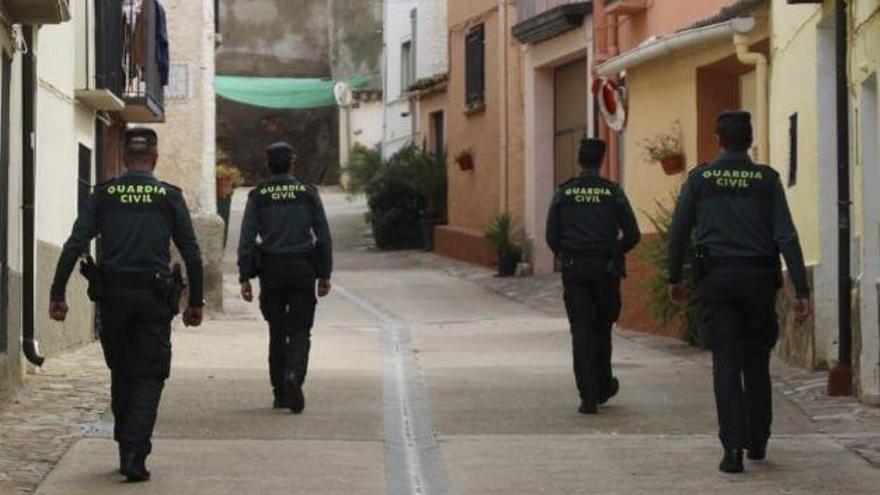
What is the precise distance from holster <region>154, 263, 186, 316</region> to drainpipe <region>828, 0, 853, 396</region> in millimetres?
5189

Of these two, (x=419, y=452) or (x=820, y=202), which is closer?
(x=419, y=452)

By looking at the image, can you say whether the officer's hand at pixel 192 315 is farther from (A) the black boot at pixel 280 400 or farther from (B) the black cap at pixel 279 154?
(B) the black cap at pixel 279 154

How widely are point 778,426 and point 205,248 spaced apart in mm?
12477

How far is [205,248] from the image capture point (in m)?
23.0

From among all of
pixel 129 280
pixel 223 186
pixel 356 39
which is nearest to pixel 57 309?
pixel 129 280

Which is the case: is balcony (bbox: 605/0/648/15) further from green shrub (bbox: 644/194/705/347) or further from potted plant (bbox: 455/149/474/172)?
potted plant (bbox: 455/149/474/172)

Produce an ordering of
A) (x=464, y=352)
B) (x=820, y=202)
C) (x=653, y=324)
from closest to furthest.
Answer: (x=820, y=202) → (x=464, y=352) → (x=653, y=324)

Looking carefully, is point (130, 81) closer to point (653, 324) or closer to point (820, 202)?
point (653, 324)

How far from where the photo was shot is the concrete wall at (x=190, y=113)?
2344 cm

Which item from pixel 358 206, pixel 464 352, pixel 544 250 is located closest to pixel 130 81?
pixel 464 352

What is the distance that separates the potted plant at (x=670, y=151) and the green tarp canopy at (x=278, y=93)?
2689 cm

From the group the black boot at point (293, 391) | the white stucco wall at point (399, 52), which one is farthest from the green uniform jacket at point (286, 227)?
the white stucco wall at point (399, 52)

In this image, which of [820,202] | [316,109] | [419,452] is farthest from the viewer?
[316,109]

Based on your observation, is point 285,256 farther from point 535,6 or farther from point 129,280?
point 535,6
